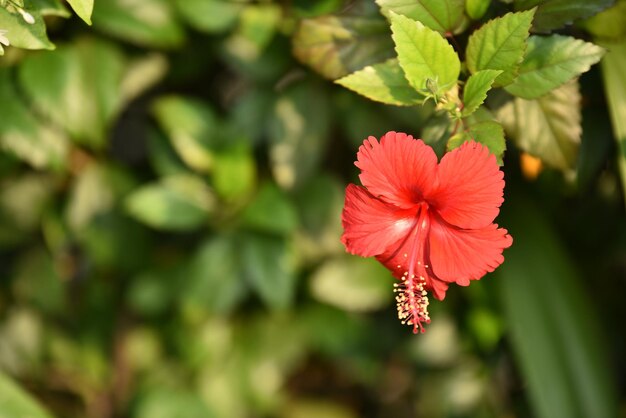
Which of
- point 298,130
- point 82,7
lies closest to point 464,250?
point 82,7

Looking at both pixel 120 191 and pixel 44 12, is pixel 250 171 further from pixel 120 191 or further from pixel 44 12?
pixel 44 12

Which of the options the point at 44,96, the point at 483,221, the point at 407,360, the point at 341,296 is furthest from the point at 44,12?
the point at 407,360

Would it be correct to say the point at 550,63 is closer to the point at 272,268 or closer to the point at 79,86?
the point at 272,268

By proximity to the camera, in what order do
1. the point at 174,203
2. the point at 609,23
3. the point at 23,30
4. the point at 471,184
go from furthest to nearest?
1. the point at 174,203
2. the point at 609,23
3. the point at 23,30
4. the point at 471,184

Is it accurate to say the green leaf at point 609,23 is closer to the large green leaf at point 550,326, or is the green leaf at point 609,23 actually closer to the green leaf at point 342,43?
the green leaf at point 342,43

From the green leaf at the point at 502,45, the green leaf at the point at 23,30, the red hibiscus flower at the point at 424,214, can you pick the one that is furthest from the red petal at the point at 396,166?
the green leaf at the point at 23,30
